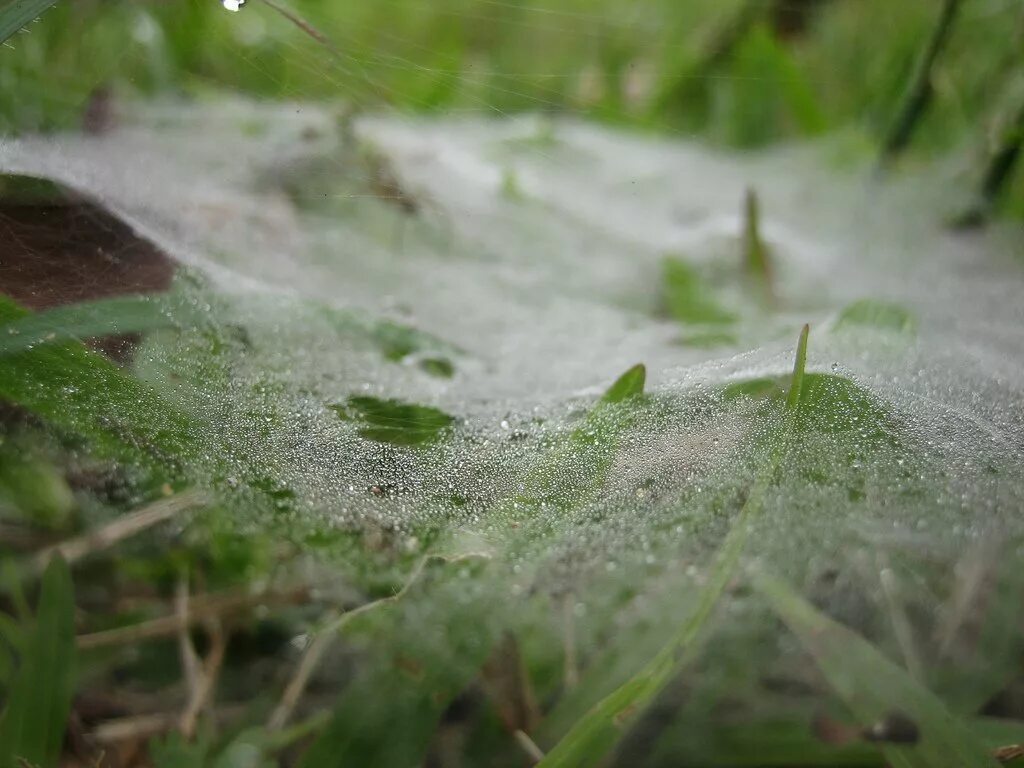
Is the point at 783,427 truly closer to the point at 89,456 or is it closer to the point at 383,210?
the point at 89,456

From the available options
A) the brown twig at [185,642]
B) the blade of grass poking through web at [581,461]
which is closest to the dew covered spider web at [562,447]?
the blade of grass poking through web at [581,461]

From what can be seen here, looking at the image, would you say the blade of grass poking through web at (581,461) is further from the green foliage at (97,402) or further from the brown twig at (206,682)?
the brown twig at (206,682)

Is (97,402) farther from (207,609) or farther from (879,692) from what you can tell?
(879,692)

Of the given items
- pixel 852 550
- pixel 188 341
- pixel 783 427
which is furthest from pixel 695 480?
pixel 188 341

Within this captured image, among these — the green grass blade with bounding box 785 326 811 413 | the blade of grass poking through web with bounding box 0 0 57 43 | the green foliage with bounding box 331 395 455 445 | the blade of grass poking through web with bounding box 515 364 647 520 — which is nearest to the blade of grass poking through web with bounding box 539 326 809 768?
the green grass blade with bounding box 785 326 811 413

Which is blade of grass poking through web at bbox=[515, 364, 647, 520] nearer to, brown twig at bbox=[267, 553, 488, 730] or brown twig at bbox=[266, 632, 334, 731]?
brown twig at bbox=[267, 553, 488, 730]

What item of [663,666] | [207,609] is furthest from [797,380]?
[207,609]

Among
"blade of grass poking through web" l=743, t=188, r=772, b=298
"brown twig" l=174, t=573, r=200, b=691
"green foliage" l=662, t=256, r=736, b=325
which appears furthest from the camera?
"blade of grass poking through web" l=743, t=188, r=772, b=298

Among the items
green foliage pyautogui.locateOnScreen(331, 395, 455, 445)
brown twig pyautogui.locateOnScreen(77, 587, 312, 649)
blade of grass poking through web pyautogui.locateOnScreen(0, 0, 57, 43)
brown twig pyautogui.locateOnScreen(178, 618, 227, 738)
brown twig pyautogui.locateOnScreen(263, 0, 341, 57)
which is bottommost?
brown twig pyautogui.locateOnScreen(178, 618, 227, 738)
